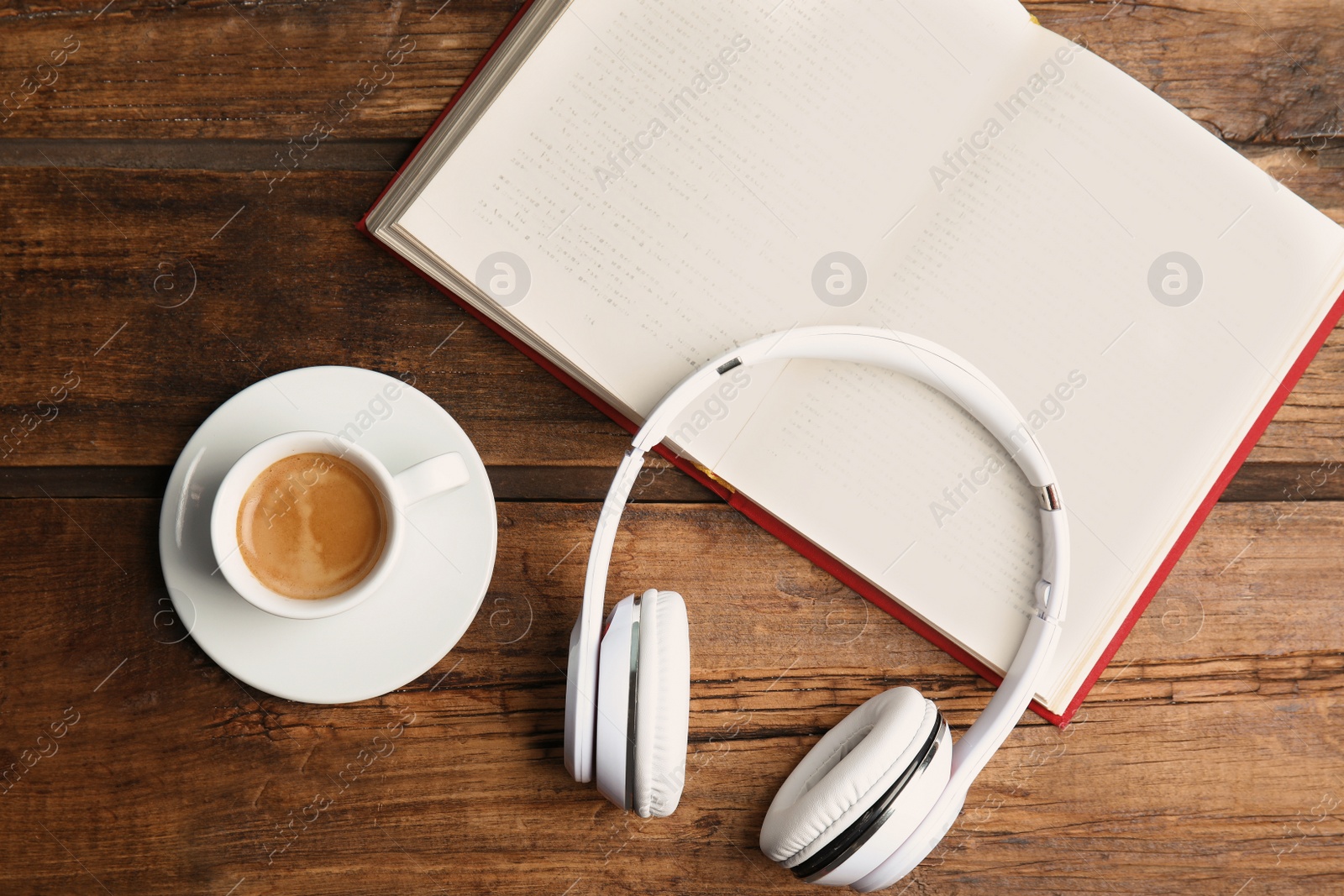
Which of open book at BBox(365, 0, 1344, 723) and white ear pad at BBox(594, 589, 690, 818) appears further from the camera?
open book at BBox(365, 0, 1344, 723)

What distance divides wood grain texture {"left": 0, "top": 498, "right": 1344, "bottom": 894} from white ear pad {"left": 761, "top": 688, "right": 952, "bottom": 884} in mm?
102

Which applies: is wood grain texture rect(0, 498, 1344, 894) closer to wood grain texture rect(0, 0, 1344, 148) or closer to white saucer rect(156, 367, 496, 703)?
white saucer rect(156, 367, 496, 703)

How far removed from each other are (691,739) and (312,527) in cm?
36

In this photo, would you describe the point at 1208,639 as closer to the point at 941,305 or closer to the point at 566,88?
the point at 941,305

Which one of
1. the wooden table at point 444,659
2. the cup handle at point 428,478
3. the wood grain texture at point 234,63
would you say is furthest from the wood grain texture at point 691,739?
the wood grain texture at point 234,63

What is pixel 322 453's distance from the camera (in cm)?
61

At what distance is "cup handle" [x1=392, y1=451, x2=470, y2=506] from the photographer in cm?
60

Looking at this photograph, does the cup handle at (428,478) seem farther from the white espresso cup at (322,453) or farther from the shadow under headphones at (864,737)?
the shadow under headphones at (864,737)

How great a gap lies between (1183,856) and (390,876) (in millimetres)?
700

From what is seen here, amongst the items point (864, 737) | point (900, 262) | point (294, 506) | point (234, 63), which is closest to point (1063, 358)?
point (900, 262)

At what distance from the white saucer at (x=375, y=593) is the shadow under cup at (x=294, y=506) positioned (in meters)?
0.05

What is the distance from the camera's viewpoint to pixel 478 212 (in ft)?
2.28

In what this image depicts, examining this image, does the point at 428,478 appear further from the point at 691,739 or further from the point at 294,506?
the point at 691,739

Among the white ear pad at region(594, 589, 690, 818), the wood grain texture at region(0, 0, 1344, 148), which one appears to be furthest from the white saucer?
the wood grain texture at region(0, 0, 1344, 148)
